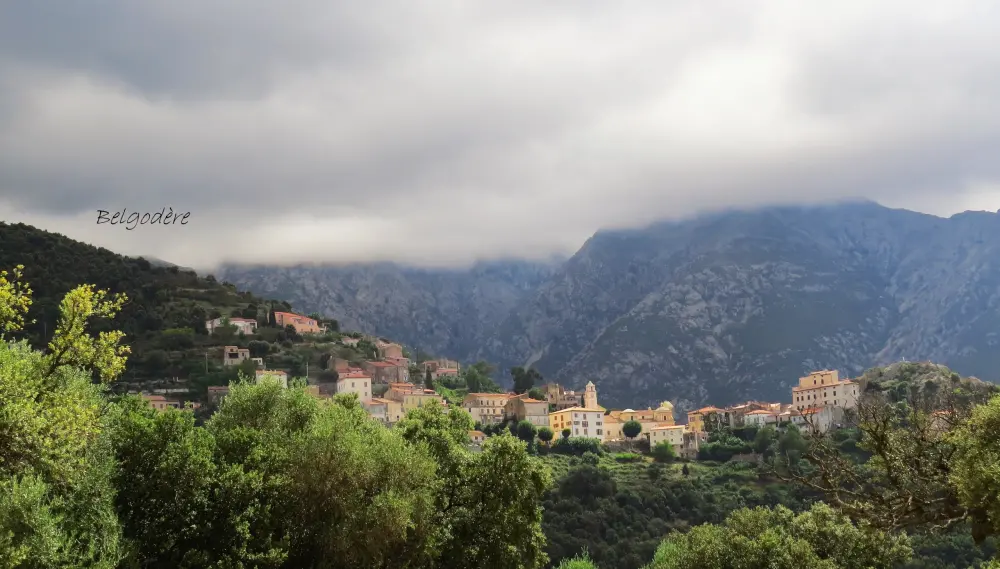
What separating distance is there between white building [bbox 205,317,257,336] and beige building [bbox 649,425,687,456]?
69.2m

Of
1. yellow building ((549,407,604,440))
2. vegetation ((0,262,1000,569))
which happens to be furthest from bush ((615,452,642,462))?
vegetation ((0,262,1000,569))

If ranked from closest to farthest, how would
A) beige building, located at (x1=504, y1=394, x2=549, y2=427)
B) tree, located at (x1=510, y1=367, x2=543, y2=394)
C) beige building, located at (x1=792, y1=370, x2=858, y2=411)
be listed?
beige building, located at (x1=504, y1=394, x2=549, y2=427) < beige building, located at (x1=792, y1=370, x2=858, y2=411) < tree, located at (x1=510, y1=367, x2=543, y2=394)

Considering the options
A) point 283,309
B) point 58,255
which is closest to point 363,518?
point 58,255

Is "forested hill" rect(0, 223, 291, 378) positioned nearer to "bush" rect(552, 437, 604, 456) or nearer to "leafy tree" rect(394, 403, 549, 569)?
"bush" rect(552, 437, 604, 456)

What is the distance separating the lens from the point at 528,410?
141 meters

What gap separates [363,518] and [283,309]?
495 ft

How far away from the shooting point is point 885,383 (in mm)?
140500

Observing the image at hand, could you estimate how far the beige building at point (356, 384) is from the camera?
132625 millimetres

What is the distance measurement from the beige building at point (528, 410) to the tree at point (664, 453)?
65.0 ft

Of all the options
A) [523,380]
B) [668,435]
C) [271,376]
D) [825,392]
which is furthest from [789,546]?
[523,380]

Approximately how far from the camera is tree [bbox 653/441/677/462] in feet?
418

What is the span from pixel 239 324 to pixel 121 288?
1943 centimetres

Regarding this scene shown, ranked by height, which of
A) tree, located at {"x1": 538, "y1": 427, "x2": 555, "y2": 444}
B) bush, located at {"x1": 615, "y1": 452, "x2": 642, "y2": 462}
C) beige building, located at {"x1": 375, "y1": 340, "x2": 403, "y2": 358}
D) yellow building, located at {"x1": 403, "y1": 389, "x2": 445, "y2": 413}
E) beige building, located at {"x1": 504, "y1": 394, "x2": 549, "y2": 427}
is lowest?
bush, located at {"x1": 615, "y1": 452, "x2": 642, "y2": 462}

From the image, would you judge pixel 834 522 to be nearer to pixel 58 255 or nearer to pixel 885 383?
pixel 885 383
